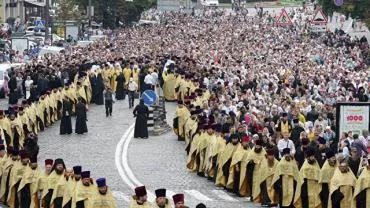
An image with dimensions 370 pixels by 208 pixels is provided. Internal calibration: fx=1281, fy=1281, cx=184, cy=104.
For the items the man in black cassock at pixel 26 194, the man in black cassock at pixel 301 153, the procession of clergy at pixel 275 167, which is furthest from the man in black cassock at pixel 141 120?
the man in black cassock at pixel 26 194

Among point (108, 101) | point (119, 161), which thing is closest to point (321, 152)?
point (119, 161)

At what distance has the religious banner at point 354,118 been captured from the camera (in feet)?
91.8

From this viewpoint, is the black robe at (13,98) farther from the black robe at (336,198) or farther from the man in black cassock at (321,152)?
the black robe at (336,198)

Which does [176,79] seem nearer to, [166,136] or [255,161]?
[166,136]

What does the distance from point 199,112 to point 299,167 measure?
9457 mm

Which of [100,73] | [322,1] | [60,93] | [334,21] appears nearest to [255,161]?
[60,93]

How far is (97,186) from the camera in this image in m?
21.2

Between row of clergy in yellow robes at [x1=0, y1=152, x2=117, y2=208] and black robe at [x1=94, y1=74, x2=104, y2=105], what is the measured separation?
815 inches

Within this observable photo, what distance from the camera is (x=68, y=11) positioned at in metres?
103

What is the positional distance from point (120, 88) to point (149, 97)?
37.7 feet

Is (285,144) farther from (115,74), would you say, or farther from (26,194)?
(115,74)

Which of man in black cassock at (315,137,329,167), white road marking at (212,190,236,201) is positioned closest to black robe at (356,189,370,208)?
man in black cassock at (315,137,329,167)

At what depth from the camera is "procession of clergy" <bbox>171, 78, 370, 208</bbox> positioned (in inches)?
936

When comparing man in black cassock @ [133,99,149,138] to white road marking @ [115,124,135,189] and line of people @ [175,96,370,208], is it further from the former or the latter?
line of people @ [175,96,370,208]
